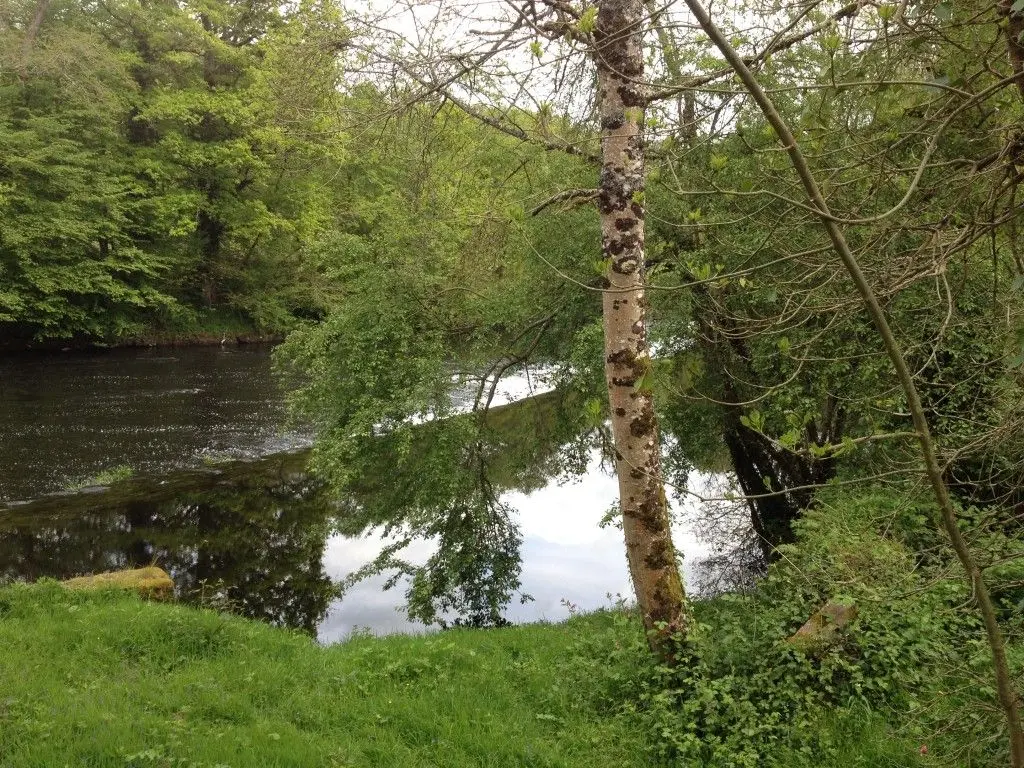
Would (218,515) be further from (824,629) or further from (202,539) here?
(824,629)

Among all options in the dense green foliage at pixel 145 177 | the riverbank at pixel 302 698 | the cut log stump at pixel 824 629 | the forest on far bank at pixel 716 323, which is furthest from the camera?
the dense green foliage at pixel 145 177

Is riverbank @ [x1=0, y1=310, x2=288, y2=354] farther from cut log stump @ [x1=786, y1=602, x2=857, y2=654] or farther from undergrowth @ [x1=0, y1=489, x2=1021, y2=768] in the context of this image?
cut log stump @ [x1=786, y1=602, x2=857, y2=654]

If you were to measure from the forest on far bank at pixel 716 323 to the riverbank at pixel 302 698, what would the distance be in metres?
0.24

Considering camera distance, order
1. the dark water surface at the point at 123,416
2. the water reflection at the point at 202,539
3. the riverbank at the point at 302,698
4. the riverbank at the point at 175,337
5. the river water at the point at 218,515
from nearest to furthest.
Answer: the riverbank at the point at 302,698
the water reflection at the point at 202,539
the river water at the point at 218,515
the dark water surface at the point at 123,416
the riverbank at the point at 175,337

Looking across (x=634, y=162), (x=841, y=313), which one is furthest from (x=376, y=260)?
(x=841, y=313)

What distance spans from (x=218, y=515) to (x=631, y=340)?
30.5ft

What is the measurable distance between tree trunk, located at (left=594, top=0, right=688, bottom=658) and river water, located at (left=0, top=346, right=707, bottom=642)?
187 inches

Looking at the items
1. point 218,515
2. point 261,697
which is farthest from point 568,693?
point 218,515

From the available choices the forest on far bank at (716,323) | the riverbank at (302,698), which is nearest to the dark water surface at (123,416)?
the forest on far bank at (716,323)

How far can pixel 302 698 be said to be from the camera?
5.25m

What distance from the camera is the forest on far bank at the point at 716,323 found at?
2770 millimetres

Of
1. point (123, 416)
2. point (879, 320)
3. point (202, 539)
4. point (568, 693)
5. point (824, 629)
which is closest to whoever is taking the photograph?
point (879, 320)

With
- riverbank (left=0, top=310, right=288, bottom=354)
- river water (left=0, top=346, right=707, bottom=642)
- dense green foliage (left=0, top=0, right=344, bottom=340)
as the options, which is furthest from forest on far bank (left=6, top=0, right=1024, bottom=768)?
riverbank (left=0, top=310, right=288, bottom=354)

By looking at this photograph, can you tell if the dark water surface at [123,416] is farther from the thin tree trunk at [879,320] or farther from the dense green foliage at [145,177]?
the thin tree trunk at [879,320]
